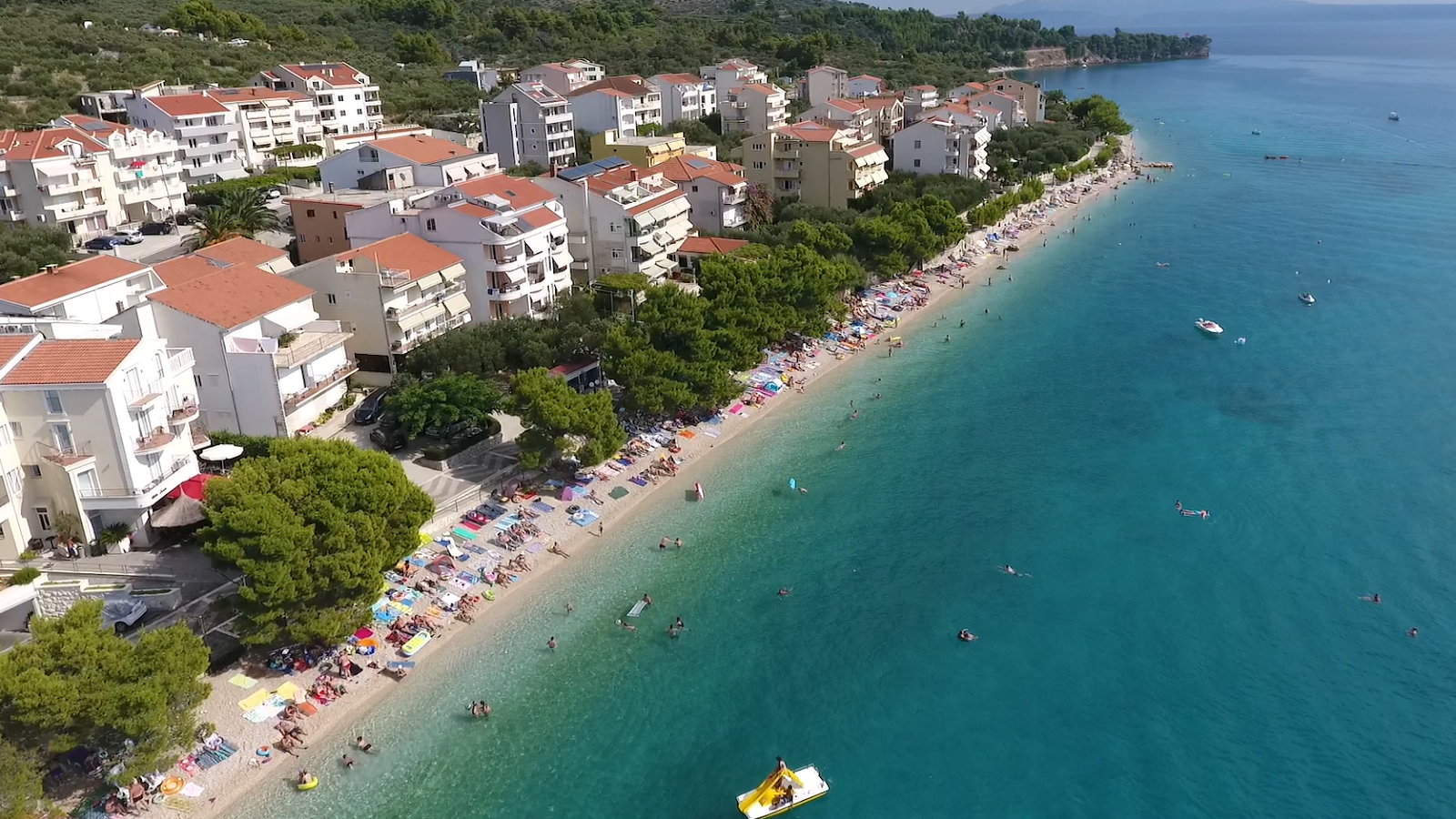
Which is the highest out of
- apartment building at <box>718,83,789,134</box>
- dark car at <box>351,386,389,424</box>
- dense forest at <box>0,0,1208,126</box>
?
dense forest at <box>0,0,1208,126</box>

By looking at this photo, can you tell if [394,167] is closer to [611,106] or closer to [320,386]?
[320,386]

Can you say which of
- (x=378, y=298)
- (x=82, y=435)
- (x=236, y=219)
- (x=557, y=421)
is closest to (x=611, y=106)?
(x=236, y=219)

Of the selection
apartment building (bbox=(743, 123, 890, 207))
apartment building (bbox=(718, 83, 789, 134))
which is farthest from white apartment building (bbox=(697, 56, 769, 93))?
apartment building (bbox=(743, 123, 890, 207))

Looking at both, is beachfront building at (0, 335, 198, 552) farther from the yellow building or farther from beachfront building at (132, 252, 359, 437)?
the yellow building

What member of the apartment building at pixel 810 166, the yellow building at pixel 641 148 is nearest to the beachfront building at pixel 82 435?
the yellow building at pixel 641 148

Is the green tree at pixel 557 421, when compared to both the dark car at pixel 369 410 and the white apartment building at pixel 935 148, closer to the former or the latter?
the dark car at pixel 369 410

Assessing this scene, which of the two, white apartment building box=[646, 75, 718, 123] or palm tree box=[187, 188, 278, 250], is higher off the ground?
white apartment building box=[646, 75, 718, 123]

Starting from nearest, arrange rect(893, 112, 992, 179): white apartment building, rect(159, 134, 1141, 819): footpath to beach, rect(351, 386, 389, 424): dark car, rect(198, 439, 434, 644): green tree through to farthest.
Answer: rect(159, 134, 1141, 819): footpath to beach, rect(198, 439, 434, 644): green tree, rect(351, 386, 389, 424): dark car, rect(893, 112, 992, 179): white apartment building
